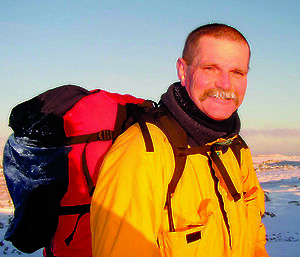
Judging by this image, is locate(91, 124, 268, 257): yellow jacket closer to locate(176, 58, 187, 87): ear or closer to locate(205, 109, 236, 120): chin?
locate(205, 109, 236, 120): chin

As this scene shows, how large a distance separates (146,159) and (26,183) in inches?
43.8

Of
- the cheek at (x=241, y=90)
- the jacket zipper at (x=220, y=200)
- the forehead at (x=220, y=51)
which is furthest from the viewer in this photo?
the cheek at (x=241, y=90)

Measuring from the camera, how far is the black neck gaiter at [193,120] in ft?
7.04

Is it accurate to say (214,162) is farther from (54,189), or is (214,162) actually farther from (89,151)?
(54,189)

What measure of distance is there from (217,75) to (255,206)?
3.57 ft

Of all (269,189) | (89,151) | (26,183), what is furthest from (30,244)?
(269,189)

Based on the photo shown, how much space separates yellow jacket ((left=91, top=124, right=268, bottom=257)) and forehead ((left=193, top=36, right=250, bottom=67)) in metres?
0.69

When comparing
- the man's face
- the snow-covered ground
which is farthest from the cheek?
the snow-covered ground

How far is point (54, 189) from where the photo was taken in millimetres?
Result: 2281

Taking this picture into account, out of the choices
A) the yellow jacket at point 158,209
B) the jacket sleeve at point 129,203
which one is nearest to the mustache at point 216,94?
the yellow jacket at point 158,209

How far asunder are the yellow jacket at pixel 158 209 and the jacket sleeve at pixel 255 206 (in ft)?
0.39

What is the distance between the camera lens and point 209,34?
226 centimetres

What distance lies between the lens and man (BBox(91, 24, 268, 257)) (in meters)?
1.69

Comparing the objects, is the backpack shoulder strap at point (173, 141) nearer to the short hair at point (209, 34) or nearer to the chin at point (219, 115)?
the chin at point (219, 115)
